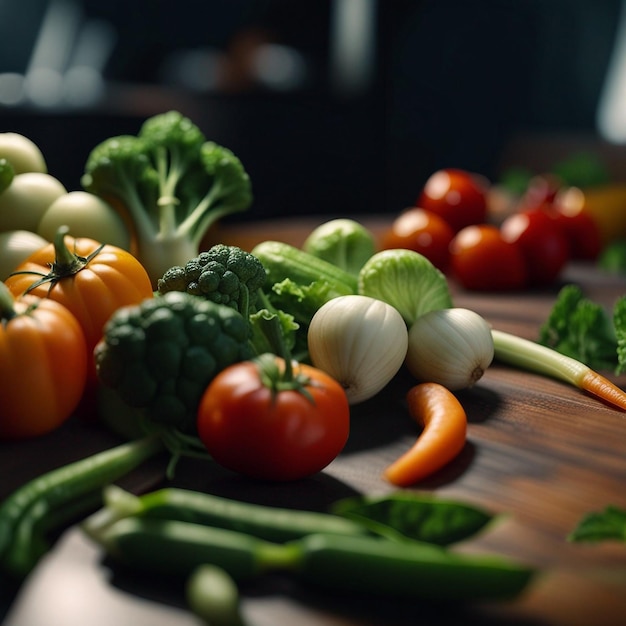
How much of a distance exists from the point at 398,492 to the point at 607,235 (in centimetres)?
180

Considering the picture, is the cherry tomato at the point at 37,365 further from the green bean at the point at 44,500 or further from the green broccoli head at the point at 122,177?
the green broccoli head at the point at 122,177

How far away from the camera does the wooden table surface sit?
0.59 metres

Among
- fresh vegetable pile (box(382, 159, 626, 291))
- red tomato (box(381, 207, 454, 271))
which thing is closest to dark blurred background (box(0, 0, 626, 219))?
fresh vegetable pile (box(382, 159, 626, 291))

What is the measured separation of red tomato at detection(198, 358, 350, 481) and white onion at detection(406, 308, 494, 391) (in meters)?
0.26

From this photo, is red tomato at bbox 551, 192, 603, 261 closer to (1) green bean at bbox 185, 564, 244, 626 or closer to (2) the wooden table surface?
(2) the wooden table surface

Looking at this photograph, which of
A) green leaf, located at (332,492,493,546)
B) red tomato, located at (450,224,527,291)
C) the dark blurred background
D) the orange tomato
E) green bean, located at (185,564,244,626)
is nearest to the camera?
green bean, located at (185,564,244,626)

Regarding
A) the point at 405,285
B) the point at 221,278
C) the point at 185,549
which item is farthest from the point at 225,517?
the point at 405,285

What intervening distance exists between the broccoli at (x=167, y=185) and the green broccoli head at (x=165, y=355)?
0.48m

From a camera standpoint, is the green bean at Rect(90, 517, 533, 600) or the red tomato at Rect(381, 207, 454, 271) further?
the red tomato at Rect(381, 207, 454, 271)

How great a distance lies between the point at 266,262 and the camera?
118 centimetres

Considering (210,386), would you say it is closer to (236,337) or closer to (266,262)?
(236,337)

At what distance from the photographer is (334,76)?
5.65m

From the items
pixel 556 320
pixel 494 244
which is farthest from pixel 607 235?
pixel 556 320

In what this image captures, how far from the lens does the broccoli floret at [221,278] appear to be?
97cm
